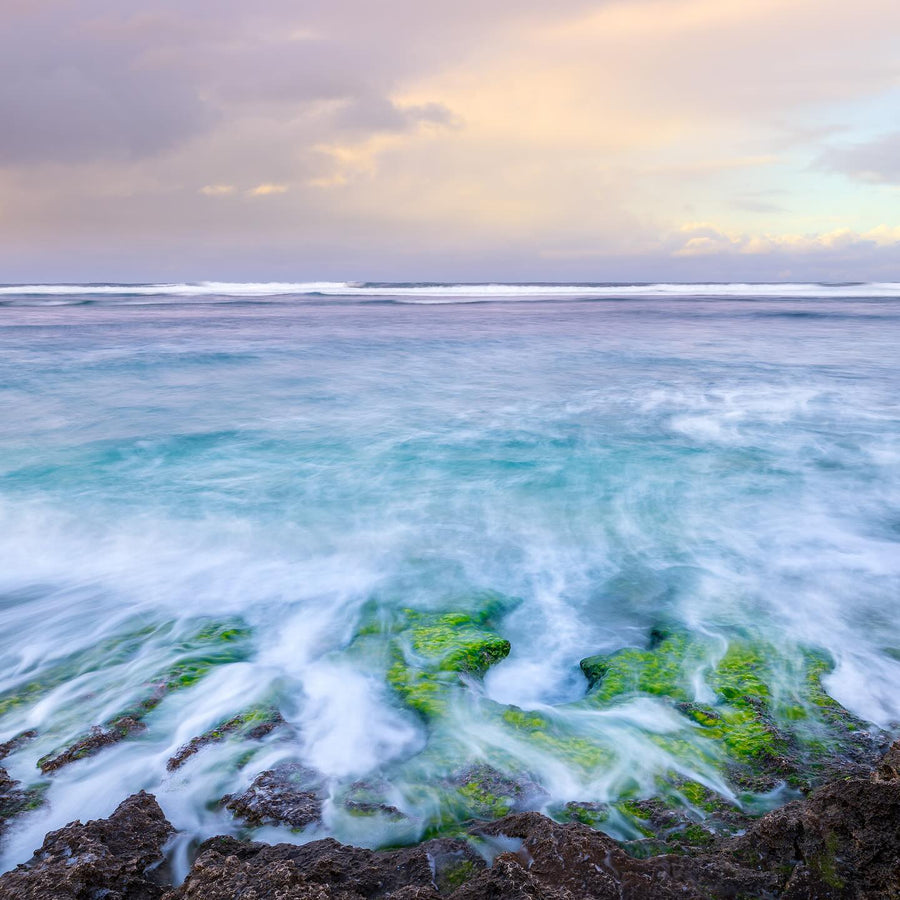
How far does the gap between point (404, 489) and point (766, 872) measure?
5772 mm

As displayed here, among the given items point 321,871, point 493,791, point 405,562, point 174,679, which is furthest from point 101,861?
point 405,562

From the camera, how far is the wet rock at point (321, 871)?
78.1 inches

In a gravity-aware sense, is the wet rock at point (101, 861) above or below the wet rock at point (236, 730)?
above

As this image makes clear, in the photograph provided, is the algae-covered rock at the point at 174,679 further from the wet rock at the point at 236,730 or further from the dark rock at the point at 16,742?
the wet rock at the point at 236,730

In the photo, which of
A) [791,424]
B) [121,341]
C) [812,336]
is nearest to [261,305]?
[121,341]

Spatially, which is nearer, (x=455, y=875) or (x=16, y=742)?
(x=455, y=875)

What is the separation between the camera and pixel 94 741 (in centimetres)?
320

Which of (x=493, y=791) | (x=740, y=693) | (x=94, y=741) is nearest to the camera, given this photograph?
(x=493, y=791)

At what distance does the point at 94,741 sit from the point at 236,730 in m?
0.67

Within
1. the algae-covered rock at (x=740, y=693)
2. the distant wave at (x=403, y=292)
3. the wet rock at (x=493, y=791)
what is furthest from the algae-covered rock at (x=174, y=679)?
the distant wave at (x=403, y=292)

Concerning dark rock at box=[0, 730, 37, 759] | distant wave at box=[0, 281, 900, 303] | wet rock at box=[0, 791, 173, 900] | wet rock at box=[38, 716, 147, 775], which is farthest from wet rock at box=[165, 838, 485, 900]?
distant wave at box=[0, 281, 900, 303]

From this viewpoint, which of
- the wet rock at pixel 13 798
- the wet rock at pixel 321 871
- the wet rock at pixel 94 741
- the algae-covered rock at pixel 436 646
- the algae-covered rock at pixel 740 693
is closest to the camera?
the wet rock at pixel 321 871

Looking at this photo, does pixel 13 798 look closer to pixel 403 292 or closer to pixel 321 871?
pixel 321 871

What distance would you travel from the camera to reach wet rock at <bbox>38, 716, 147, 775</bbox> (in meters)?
3.05
